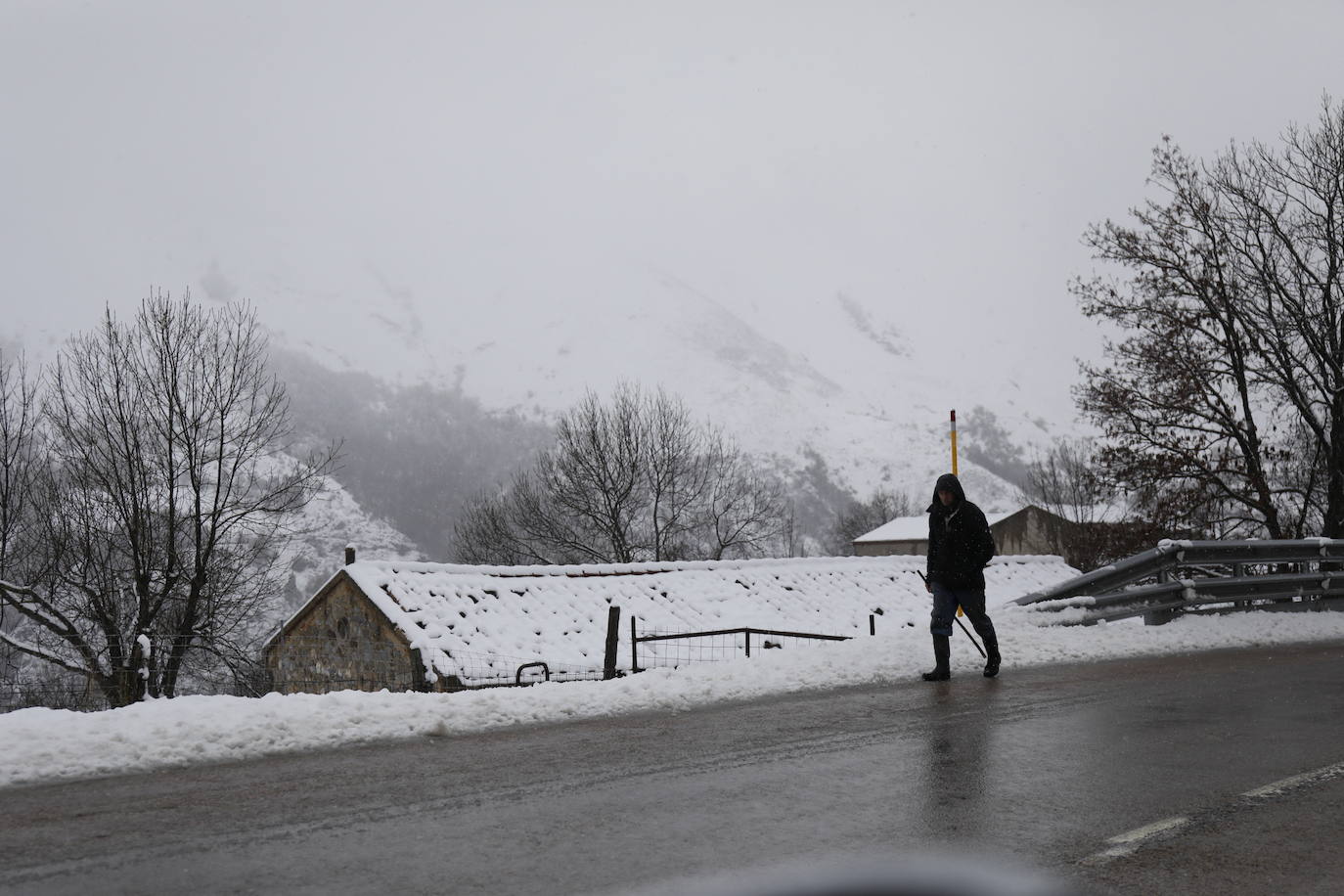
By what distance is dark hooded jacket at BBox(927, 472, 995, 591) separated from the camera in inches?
420

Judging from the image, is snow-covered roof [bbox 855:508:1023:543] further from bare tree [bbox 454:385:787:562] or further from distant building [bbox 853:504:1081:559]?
bare tree [bbox 454:385:787:562]

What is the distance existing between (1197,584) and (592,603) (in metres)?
11.2

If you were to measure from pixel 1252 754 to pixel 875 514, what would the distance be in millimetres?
138248

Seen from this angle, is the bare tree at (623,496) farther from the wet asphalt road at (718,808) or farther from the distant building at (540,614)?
the wet asphalt road at (718,808)

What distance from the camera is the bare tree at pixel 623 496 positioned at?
50.4 m

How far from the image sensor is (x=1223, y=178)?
74.2 feet

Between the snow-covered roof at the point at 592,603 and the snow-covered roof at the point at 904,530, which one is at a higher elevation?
the snow-covered roof at the point at 904,530

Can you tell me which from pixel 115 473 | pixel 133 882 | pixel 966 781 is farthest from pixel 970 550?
pixel 115 473

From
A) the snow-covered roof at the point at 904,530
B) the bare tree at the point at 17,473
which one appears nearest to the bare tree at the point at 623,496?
the bare tree at the point at 17,473

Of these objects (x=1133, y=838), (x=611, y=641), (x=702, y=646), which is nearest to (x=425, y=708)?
(x=1133, y=838)

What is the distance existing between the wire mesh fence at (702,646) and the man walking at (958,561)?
9354 mm

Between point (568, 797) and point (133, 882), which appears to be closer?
point (133, 882)

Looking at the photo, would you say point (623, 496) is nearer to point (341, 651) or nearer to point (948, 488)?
point (341, 651)

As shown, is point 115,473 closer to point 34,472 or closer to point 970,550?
point 34,472
